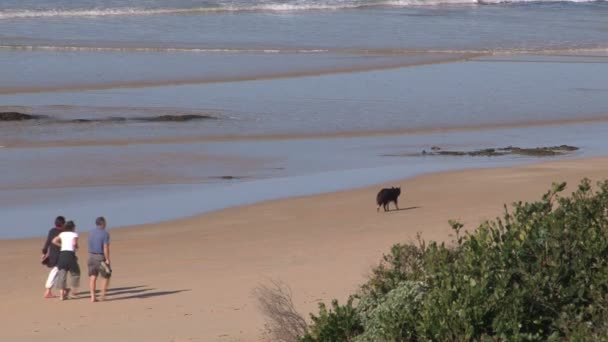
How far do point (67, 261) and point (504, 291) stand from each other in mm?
7245

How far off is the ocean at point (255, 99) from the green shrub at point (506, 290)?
967cm

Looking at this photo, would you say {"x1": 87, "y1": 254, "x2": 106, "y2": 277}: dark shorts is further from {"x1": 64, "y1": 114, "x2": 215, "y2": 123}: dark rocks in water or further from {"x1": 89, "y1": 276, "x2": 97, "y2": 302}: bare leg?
{"x1": 64, "y1": 114, "x2": 215, "y2": 123}: dark rocks in water

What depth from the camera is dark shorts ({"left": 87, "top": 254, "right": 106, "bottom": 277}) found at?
12906mm

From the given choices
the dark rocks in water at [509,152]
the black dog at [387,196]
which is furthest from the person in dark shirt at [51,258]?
the dark rocks in water at [509,152]

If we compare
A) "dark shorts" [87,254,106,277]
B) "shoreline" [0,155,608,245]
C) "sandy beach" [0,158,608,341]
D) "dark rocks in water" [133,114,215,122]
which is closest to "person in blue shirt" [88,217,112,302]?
"dark shorts" [87,254,106,277]

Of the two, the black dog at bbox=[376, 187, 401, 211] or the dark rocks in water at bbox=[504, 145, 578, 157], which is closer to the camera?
the black dog at bbox=[376, 187, 401, 211]

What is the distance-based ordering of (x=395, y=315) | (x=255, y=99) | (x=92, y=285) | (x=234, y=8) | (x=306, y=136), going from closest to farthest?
(x=395, y=315), (x=92, y=285), (x=306, y=136), (x=255, y=99), (x=234, y=8)

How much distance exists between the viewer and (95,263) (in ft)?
42.5

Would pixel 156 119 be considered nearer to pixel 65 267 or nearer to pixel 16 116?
pixel 16 116

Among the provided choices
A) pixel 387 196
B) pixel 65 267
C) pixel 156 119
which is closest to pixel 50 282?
pixel 65 267

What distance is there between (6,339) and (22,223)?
5.45 metres

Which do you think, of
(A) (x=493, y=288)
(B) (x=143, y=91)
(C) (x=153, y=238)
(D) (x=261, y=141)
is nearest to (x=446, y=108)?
(D) (x=261, y=141)

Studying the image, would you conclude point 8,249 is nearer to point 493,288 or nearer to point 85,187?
point 85,187

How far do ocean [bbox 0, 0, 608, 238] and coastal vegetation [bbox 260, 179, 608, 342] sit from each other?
9651mm
